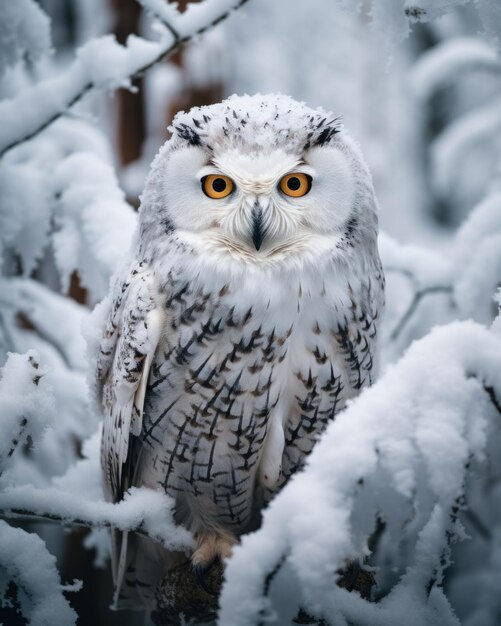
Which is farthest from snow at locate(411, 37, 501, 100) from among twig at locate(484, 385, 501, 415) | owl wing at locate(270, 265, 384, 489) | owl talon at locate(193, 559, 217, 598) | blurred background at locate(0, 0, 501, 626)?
owl talon at locate(193, 559, 217, 598)

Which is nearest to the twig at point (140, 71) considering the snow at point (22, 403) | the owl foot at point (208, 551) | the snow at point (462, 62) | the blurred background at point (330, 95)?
the blurred background at point (330, 95)

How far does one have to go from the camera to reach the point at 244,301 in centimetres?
110

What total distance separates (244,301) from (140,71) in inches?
28.1

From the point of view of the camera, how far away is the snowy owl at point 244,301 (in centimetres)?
110

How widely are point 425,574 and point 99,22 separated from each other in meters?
4.22

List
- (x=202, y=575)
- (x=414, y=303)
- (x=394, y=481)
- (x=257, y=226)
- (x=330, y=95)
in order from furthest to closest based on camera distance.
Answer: (x=330, y=95)
(x=414, y=303)
(x=202, y=575)
(x=257, y=226)
(x=394, y=481)

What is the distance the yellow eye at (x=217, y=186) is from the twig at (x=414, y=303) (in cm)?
86

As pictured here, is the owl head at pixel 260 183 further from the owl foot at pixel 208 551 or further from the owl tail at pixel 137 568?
the owl tail at pixel 137 568

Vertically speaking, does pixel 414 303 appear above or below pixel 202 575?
above

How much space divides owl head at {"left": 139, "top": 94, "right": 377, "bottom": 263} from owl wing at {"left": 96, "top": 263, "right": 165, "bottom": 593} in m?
0.12

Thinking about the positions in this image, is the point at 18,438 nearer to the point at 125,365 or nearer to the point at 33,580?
the point at 33,580

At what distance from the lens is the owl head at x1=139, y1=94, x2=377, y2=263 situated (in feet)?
3.55

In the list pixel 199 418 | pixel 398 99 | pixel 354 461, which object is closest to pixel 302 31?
pixel 398 99

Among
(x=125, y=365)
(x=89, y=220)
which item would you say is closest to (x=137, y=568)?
(x=125, y=365)
